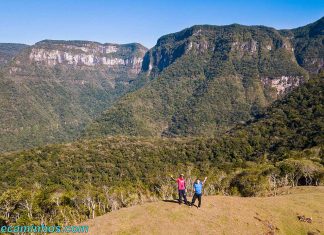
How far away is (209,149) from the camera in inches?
6624

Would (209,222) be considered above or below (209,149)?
above

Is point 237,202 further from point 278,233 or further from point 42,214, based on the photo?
point 42,214

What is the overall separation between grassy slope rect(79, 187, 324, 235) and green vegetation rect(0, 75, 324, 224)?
33011 millimetres

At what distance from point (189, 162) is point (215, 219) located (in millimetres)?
120147

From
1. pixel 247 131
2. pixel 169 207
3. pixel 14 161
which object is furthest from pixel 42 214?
pixel 247 131

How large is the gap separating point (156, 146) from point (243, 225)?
5545 inches

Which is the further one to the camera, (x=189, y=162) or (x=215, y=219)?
(x=189, y=162)

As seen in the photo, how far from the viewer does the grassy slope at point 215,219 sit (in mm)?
39500

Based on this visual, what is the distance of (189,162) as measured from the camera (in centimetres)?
16162

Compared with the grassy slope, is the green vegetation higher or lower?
lower

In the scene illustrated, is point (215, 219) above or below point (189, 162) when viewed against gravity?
above

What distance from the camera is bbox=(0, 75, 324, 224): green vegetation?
88.7 metres

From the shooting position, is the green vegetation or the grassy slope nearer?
the grassy slope

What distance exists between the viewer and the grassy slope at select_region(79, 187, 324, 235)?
3950 centimetres
